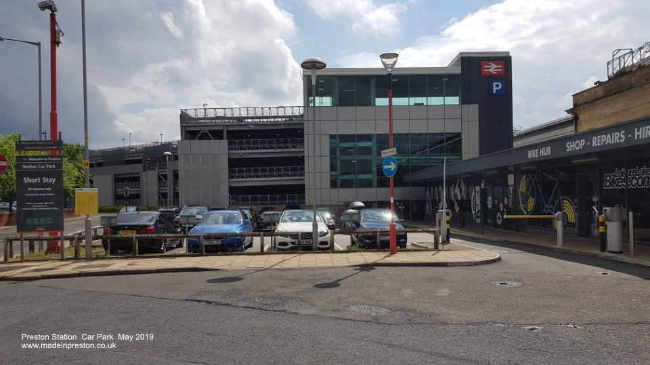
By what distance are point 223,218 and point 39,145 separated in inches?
248

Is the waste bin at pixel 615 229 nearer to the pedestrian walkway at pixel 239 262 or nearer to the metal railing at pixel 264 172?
the pedestrian walkway at pixel 239 262

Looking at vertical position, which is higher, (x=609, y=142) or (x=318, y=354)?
(x=609, y=142)

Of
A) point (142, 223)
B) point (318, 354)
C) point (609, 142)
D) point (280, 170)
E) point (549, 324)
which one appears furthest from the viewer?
point (280, 170)

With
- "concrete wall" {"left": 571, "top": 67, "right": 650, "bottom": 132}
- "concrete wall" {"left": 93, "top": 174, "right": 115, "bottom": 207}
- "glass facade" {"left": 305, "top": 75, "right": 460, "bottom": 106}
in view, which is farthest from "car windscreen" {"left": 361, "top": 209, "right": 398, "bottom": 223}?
"concrete wall" {"left": 93, "top": 174, "right": 115, "bottom": 207}

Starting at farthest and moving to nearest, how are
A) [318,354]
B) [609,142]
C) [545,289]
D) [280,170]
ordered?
[280,170] < [609,142] < [545,289] < [318,354]

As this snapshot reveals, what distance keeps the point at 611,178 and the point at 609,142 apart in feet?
17.7

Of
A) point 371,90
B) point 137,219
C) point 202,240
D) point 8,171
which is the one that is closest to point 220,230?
point 202,240

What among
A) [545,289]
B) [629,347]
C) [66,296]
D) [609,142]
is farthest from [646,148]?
[66,296]

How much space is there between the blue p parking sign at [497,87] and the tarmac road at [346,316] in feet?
101

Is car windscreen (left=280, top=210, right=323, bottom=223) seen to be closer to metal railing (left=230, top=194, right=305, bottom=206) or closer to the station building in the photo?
the station building

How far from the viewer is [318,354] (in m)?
4.57

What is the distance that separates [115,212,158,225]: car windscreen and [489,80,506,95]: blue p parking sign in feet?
109

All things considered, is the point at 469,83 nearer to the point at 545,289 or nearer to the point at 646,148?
the point at 646,148

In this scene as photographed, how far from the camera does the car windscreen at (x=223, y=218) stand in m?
14.6
